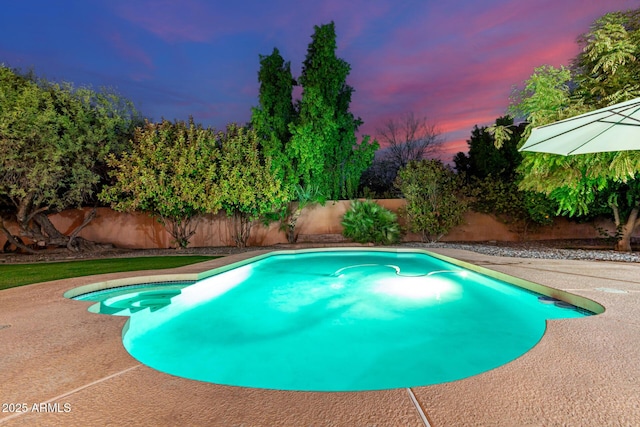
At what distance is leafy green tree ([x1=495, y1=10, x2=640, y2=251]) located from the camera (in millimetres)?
7004

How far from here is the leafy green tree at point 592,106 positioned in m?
7.00

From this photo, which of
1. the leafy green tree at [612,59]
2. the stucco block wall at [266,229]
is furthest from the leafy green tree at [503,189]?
the leafy green tree at [612,59]

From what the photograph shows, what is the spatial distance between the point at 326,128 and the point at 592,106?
23.1 feet

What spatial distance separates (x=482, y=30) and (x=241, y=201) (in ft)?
31.7

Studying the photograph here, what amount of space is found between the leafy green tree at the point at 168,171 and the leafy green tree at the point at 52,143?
707 millimetres

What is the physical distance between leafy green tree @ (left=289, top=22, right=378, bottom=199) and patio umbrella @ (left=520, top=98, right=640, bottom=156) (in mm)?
7051

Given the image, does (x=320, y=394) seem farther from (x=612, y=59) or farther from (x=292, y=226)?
(x=292, y=226)

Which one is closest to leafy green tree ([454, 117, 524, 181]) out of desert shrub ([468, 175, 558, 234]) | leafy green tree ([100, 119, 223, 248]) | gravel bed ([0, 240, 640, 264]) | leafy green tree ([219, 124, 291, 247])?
desert shrub ([468, 175, 558, 234])

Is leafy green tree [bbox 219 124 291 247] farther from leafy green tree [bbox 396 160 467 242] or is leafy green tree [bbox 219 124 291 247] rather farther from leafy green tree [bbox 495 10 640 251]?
leafy green tree [bbox 495 10 640 251]

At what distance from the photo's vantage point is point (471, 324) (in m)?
4.47

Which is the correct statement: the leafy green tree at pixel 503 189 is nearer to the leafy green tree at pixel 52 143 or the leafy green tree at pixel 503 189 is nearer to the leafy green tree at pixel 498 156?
the leafy green tree at pixel 498 156

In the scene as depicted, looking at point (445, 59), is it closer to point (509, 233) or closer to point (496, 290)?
point (509, 233)

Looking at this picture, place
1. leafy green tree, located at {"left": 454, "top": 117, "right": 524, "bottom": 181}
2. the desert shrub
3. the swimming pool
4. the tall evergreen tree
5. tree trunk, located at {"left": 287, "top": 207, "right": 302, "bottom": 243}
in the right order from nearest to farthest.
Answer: the swimming pool, the desert shrub, the tall evergreen tree, leafy green tree, located at {"left": 454, "top": 117, "right": 524, "bottom": 181}, tree trunk, located at {"left": 287, "top": 207, "right": 302, "bottom": 243}

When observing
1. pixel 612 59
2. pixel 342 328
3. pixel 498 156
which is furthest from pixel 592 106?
pixel 342 328
